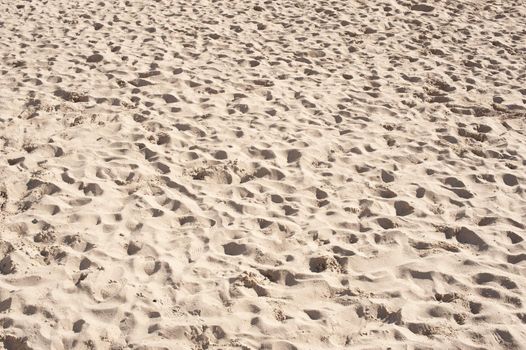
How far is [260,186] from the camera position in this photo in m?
5.06

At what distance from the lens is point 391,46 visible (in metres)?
8.28

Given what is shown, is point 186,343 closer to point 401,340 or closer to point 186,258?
point 186,258

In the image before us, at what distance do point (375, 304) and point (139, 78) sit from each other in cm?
445

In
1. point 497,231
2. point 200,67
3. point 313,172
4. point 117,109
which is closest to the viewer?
point 497,231

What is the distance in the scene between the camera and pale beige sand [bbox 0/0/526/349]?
145 inches

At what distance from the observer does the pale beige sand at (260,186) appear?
145 inches

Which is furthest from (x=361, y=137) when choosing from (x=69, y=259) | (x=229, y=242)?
(x=69, y=259)

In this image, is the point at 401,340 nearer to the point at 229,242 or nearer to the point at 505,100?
the point at 229,242

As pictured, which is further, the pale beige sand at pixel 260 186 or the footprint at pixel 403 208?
the footprint at pixel 403 208

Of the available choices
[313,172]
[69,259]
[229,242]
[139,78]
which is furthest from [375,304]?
[139,78]

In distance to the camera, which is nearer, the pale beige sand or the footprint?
the pale beige sand

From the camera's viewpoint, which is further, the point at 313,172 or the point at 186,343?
the point at 313,172

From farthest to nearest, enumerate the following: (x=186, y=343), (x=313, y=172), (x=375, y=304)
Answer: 1. (x=313, y=172)
2. (x=375, y=304)
3. (x=186, y=343)

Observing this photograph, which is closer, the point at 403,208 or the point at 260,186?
the point at 403,208
